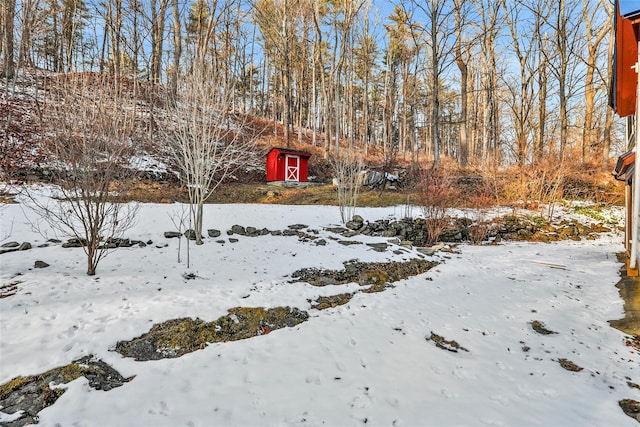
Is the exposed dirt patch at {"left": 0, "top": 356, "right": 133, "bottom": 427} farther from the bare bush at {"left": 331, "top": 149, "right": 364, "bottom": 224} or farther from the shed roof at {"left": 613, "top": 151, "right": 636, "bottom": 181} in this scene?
the shed roof at {"left": 613, "top": 151, "right": 636, "bottom": 181}

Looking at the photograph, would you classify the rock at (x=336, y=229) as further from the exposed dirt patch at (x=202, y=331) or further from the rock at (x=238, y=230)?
the exposed dirt patch at (x=202, y=331)

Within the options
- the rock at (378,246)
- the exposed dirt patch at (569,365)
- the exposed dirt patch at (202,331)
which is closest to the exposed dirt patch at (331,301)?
the exposed dirt patch at (202,331)

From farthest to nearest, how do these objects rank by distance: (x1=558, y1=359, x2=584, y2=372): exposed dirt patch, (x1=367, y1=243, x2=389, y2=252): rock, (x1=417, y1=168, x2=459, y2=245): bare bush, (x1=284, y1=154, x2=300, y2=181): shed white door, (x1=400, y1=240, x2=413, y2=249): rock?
1. (x1=284, y1=154, x2=300, y2=181): shed white door
2. (x1=417, y1=168, x2=459, y2=245): bare bush
3. (x1=400, y1=240, x2=413, y2=249): rock
4. (x1=367, y1=243, x2=389, y2=252): rock
5. (x1=558, y1=359, x2=584, y2=372): exposed dirt patch

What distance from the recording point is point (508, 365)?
3.28 metres

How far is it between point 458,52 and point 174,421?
20.1 metres

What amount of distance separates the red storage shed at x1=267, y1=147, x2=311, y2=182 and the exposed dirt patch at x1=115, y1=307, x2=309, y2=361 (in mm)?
12934

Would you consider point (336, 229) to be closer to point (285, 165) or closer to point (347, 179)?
point (347, 179)

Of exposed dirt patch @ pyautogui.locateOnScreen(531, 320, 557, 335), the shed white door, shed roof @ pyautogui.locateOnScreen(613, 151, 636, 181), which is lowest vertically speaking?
exposed dirt patch @ pyautogui.locateOnScreen(531, 320, 557, 335)

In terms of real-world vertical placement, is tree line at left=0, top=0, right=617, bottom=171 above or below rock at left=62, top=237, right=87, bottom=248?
above

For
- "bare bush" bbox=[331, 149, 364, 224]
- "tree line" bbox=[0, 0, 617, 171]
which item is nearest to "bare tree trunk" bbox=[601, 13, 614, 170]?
"tree line" bbox=[0, 0, 617, 171]

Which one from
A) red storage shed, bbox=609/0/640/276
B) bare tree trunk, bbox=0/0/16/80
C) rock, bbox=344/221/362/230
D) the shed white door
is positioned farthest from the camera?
the shed white door

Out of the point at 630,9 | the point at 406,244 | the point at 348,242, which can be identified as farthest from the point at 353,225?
the point at 630,9

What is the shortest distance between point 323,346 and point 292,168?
1428cm

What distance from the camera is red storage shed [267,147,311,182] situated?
655 inches
